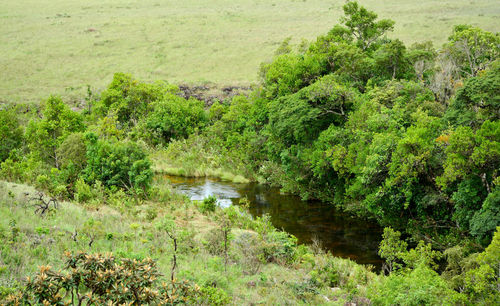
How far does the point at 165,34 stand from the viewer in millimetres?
66500

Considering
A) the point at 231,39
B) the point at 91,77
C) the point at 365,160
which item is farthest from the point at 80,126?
the point at 231,39

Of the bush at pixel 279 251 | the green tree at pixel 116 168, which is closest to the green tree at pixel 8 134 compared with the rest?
the green tree at pixel 116 168

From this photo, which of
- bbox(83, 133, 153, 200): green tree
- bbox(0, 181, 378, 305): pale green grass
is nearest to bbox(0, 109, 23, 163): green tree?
bbox(83, 133, 153, 200): green tree

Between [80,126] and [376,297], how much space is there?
20.0m

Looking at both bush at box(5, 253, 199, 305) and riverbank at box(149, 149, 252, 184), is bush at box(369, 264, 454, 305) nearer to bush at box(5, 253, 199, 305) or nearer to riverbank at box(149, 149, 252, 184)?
bush at box(5, 253, 199, 305)

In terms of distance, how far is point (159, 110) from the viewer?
35.4 meters

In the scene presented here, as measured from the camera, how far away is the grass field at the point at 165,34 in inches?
2044

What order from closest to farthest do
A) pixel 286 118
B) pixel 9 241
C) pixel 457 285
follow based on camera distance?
1. pixel 9 241
2. pixel 457 285
3. pixel 286 118

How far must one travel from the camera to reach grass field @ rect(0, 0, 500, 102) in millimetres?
51906

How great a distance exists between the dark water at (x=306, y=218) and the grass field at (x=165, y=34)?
933 inches

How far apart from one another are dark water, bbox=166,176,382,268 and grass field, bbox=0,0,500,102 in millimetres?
23696

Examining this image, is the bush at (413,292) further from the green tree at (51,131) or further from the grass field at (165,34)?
the grass field at (165,34)

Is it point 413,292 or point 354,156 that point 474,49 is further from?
point 413,292

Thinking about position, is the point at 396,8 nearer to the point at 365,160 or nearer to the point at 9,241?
the point at 365,160
